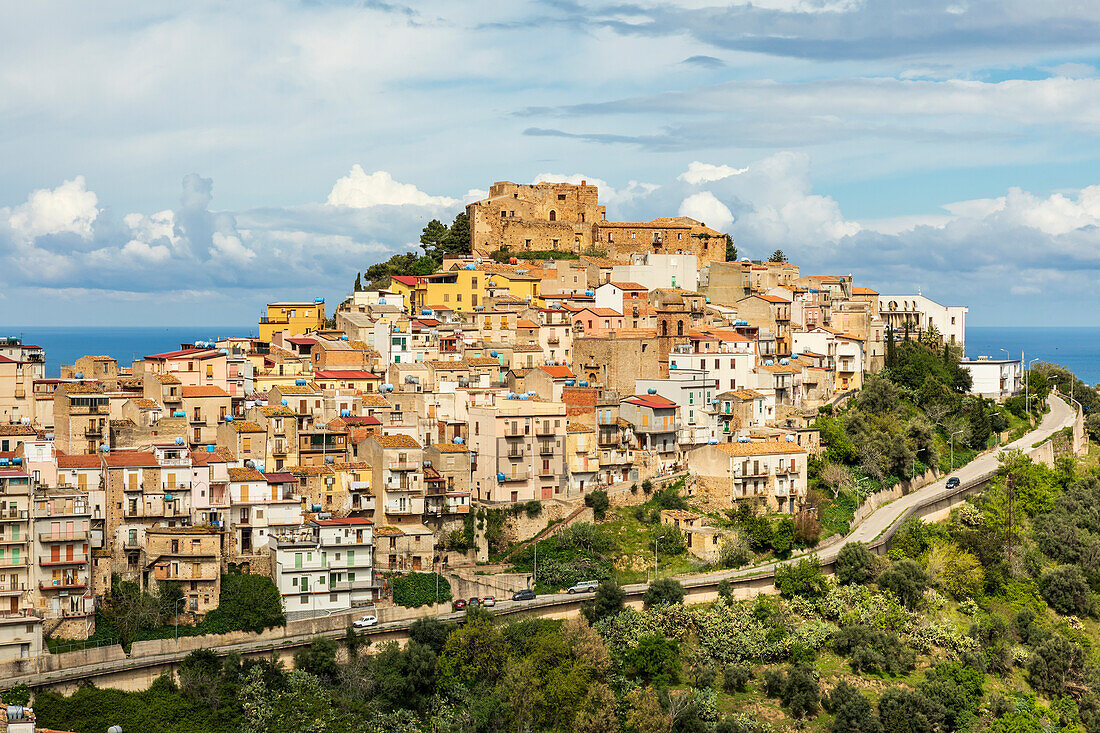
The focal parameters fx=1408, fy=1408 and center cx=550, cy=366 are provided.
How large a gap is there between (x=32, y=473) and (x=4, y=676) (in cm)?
748

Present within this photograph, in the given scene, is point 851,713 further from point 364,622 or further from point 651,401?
point 651,401

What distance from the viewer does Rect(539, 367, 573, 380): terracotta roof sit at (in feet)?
207

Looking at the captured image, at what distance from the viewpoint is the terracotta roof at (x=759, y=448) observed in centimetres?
5884

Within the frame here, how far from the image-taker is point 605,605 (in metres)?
50.7

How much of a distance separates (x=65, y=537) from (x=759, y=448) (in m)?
28.4

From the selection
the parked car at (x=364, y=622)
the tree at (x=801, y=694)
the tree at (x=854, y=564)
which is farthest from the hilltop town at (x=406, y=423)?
the tree at (x=801, y=694)

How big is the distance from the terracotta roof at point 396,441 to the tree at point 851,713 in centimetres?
1800

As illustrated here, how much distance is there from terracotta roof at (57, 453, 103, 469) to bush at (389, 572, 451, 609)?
11137 mm

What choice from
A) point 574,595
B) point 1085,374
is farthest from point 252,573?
point 1085,374

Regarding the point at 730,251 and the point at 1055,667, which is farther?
the point at 730,251

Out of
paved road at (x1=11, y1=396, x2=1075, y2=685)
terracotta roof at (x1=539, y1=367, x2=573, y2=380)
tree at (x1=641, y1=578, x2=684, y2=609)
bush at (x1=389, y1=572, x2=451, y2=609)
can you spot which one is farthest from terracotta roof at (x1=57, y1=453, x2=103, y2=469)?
terracotta roof at (x1=539, y1=367, x2=573, y2=380)

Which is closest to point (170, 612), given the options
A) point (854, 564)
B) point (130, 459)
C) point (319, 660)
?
point (319, 660)

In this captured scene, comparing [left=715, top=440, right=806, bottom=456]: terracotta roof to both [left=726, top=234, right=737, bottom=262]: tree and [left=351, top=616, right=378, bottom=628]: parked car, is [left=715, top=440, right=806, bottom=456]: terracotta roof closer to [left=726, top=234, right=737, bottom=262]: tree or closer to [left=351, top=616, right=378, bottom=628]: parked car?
[left=351, top=616, right=378, bottom=628]: parked car

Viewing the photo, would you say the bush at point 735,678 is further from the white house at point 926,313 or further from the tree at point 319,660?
the white house at point 926,313
